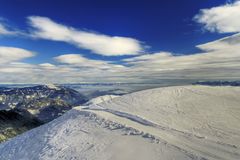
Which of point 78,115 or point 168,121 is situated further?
point 78,115

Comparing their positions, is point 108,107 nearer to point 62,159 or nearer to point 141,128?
point 141,128

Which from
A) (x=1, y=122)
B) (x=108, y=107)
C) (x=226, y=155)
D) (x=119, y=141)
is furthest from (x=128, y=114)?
(x=1, y=122)

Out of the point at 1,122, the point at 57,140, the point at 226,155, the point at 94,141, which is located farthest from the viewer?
the point at 1,122

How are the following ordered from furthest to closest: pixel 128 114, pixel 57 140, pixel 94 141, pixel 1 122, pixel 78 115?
pixel 1 122
pixel 78 115
pixel 128 114
pixel 57 140
pixel 94 141

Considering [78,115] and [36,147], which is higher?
[78,115]

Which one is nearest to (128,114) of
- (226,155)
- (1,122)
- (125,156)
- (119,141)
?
(119,141)

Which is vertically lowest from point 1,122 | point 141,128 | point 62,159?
point 1,122
